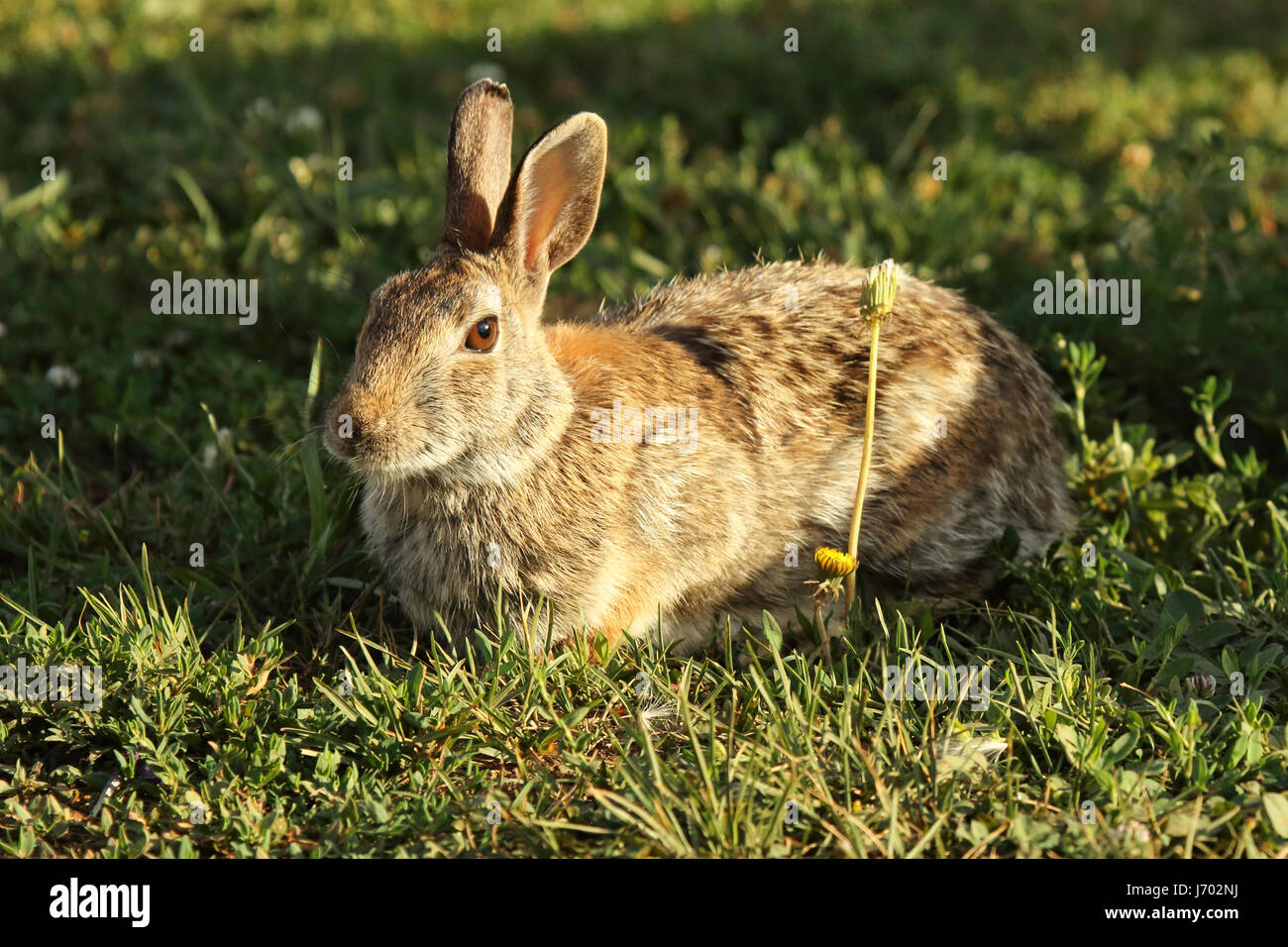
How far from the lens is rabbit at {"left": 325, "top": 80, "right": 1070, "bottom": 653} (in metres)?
4.24

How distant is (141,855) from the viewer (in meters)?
3.48

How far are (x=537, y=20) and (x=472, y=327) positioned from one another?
5.38 meters

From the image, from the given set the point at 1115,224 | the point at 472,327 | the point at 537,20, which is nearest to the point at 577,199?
the point at 472,327

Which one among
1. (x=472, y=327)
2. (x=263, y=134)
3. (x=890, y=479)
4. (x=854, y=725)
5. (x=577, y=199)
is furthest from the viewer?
(x=263, y=134)

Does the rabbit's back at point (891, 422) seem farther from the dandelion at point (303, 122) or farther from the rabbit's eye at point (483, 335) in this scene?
the dandelion at point (303, 122)

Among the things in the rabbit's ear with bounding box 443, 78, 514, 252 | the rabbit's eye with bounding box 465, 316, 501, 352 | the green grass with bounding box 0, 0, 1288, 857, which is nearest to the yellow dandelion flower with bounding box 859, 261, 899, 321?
the green grass with bounding box 0, 0, 1288, 857

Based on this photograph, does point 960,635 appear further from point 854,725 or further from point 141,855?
point 141,855

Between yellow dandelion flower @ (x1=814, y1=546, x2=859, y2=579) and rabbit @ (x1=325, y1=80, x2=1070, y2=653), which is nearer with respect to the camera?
yellow dandelion flower @ (x1=814, y1=546, x2=859, y2=579)

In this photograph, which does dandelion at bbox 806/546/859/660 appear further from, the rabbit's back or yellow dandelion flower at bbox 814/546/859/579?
the rabbit's back

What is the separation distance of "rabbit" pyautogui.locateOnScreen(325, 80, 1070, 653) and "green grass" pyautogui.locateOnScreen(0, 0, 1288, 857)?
0.78 ft

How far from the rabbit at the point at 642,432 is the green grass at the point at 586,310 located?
0.24 meters

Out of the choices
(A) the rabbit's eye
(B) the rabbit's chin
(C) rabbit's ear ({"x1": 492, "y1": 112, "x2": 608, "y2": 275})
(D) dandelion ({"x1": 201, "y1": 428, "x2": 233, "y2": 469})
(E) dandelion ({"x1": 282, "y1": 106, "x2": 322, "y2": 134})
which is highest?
(E) dandelion ({"x1": 282, "y1": 106, "x2": 322, "y2": 134})

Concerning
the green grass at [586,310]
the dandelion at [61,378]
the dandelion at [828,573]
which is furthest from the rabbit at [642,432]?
the dandelion at [61,378]

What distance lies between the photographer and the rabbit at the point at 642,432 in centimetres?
424
